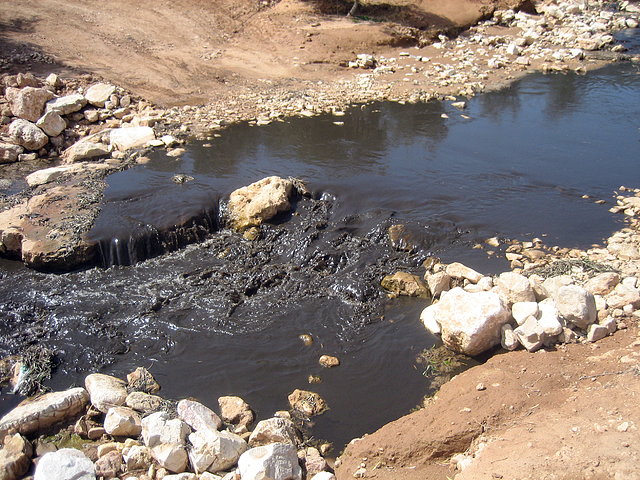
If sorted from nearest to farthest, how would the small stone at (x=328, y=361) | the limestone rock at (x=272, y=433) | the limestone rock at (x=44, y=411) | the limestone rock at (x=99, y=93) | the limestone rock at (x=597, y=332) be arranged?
1. the limestone rock at (x=272, y=433)
2. the limestone rock at (x=44, y=411)
3. the limestone rock at (x=597, y=332)
4. the small stone at (x=328, y=361)
5. the limestone rock at (x=99, y=93)

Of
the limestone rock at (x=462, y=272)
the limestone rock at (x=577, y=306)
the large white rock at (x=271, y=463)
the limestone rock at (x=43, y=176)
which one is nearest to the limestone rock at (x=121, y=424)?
the large white rock at (x=271, y=463)

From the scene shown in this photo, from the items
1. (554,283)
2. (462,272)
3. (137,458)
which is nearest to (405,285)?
(462,272)

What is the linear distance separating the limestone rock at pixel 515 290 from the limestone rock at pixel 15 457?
517 cm

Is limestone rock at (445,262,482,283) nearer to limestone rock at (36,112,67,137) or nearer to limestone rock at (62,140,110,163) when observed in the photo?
limestone rock at (62,140,110,163)

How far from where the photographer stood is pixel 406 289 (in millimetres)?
7973

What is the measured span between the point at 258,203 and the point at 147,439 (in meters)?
4.98

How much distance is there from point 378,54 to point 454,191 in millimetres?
9841

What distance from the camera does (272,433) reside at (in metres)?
5.48

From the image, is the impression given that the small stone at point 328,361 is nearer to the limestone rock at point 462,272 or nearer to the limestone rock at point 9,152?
the limestone rock at point 462,272

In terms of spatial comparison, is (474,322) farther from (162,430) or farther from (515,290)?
(162,430)

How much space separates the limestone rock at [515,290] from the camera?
22.6 ft

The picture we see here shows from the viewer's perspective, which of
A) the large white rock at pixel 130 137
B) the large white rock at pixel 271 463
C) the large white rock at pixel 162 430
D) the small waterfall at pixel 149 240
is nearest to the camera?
the large white rock at pixel 271 463

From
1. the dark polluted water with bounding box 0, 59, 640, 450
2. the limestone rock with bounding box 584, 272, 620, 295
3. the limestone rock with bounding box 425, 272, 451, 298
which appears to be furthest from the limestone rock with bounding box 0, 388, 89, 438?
the limestone rock with bounding box 584, 272, 620, 295

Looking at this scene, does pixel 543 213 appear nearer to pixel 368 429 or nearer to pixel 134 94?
pixel 368 429
